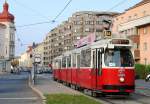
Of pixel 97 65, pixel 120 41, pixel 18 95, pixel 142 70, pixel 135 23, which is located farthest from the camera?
pixel 135 23

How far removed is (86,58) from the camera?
28703 millimetres

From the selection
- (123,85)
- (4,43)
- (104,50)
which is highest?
(4,43)

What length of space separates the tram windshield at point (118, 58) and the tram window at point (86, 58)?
2708 millimetres

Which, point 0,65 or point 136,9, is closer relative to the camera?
point 136,9

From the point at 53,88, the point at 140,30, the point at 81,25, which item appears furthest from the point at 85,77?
the point at 81,25

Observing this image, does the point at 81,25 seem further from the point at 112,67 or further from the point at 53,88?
the point at 112,67

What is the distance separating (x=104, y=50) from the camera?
2512 cm

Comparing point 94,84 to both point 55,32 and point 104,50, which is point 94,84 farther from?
point 55,32

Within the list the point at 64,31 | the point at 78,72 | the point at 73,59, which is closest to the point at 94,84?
the point at 78,72

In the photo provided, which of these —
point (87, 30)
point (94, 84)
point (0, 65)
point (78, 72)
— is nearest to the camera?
point (94, 84)

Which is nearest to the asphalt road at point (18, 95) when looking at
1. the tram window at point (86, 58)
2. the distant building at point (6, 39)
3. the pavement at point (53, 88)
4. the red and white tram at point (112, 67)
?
the pavement at point (53, 88)

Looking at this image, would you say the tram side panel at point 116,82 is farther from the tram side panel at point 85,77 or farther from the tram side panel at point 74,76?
the tram side panel at point 74,76

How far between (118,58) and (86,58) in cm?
403

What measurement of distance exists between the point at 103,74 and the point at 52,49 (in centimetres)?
17479
